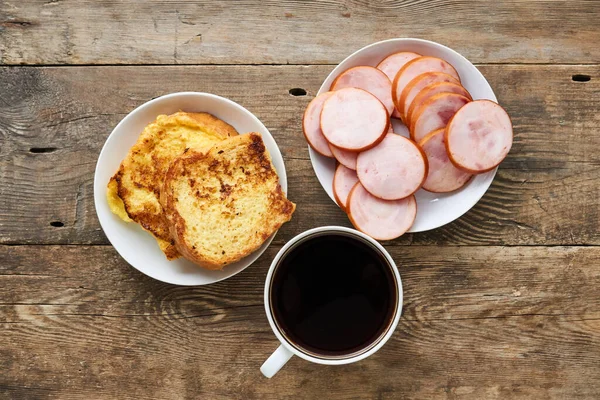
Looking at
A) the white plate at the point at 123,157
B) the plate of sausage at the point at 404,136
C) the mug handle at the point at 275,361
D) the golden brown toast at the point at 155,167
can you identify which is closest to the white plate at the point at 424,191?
the plate of sausage at the point at 404,136

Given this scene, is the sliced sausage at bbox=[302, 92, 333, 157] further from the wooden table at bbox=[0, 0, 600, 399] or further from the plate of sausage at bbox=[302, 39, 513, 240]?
the wooden table at bbox=[0, 0, 600, 399]

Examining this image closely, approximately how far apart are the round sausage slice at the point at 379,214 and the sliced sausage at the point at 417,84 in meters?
0.19

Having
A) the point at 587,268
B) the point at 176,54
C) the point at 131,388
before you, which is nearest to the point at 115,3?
the point at 176,54

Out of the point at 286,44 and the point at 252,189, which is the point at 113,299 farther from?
the point at 286,44

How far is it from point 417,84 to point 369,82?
11cm

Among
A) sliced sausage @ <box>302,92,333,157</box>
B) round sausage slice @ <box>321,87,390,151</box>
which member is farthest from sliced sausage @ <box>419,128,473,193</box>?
sliced sausage @ <box>302,92,333,157</box>

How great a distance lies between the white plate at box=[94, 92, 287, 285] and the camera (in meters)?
1.21

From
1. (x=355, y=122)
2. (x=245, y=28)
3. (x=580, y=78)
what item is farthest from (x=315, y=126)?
(x=580, y=78)

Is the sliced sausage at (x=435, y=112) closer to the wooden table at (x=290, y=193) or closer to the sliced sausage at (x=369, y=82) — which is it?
the sliced sausage at (x=369, y=82)

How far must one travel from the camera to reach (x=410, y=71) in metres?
1.20

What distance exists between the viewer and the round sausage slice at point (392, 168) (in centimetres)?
116

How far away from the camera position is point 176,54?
1.35 meters

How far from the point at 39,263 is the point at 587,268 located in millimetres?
1347

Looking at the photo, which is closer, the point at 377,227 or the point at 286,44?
the point at 377,227
